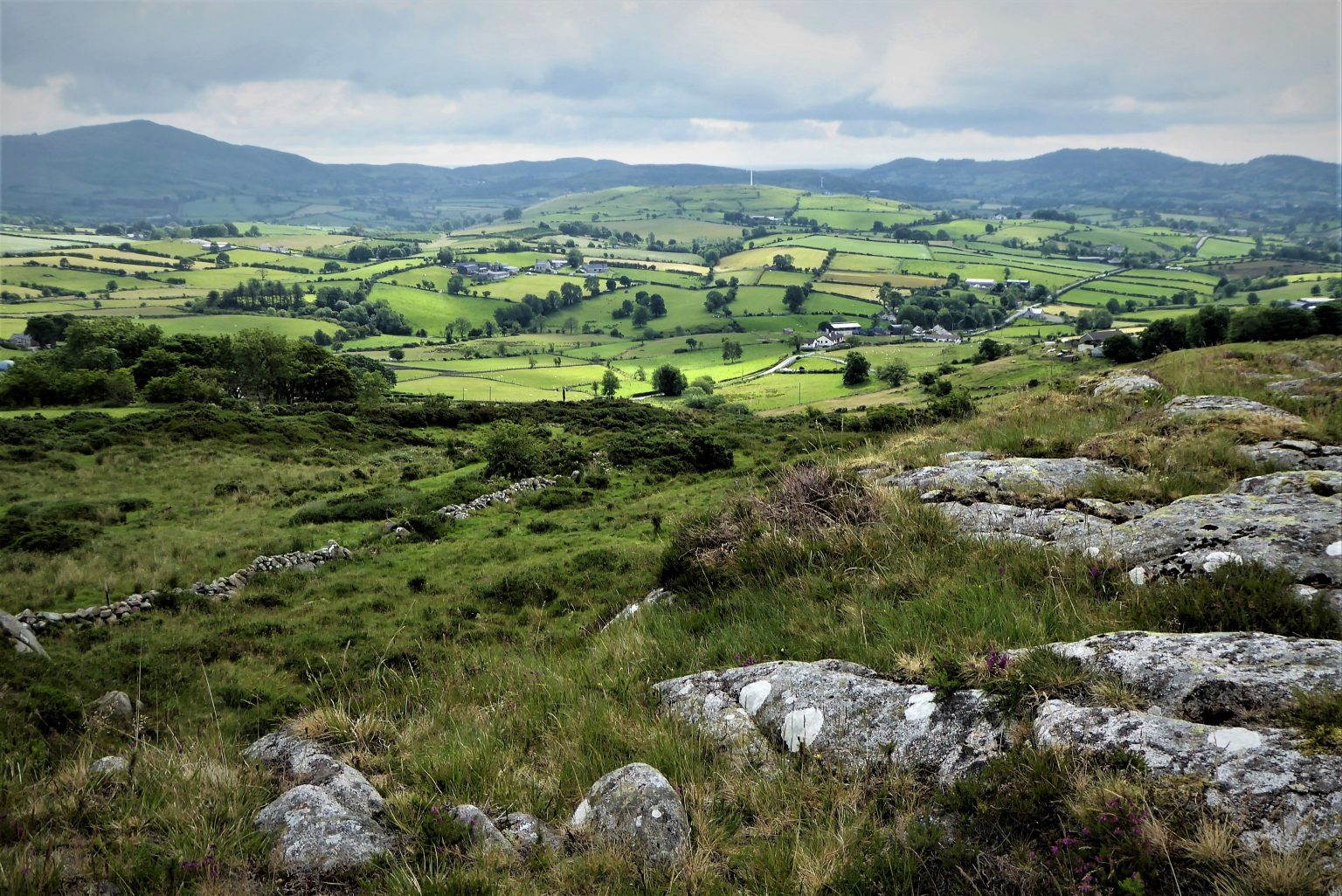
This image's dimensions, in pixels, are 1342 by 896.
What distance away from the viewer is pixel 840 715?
498cm

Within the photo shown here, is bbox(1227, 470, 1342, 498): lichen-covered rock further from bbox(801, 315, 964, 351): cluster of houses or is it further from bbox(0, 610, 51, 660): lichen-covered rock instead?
bbox(801, 315, 964, 351): cluster of houses

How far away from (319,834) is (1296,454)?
11.9 m

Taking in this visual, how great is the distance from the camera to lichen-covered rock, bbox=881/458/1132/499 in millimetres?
9102

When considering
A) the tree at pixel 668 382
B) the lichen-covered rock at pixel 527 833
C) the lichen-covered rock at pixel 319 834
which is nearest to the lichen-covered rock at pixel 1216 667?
the lichen-covered rock at pixel 527 833

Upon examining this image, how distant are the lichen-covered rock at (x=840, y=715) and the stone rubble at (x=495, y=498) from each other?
25.0 m

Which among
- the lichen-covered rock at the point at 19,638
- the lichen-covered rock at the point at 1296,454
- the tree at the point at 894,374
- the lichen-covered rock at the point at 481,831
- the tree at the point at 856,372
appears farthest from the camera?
the tree at the point at 856,372

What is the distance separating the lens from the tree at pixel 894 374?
110294 mm

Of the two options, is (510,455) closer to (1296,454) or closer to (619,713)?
(619,713)

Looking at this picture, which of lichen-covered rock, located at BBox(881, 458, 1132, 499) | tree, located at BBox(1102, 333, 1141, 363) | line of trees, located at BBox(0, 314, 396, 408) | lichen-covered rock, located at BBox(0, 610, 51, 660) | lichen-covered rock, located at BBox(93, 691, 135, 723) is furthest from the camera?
tree, located at BBox(1102, 333, 1141, 363)

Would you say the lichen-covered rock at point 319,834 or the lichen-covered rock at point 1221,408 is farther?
the lichen-covered rock at point 1221,408

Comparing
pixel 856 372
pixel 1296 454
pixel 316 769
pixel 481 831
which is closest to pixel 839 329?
pixel 856 372

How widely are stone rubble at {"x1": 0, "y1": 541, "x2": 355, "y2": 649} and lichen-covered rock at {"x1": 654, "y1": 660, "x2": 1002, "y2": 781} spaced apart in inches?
570

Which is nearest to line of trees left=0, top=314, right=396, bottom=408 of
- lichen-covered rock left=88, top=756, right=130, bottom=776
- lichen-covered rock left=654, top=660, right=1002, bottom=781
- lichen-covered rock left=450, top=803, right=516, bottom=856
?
lichen-covered rock left=88, top=756, right=130, bottom=776

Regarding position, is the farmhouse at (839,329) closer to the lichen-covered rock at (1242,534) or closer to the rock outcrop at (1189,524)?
the rock outcrop at (1189,524)
